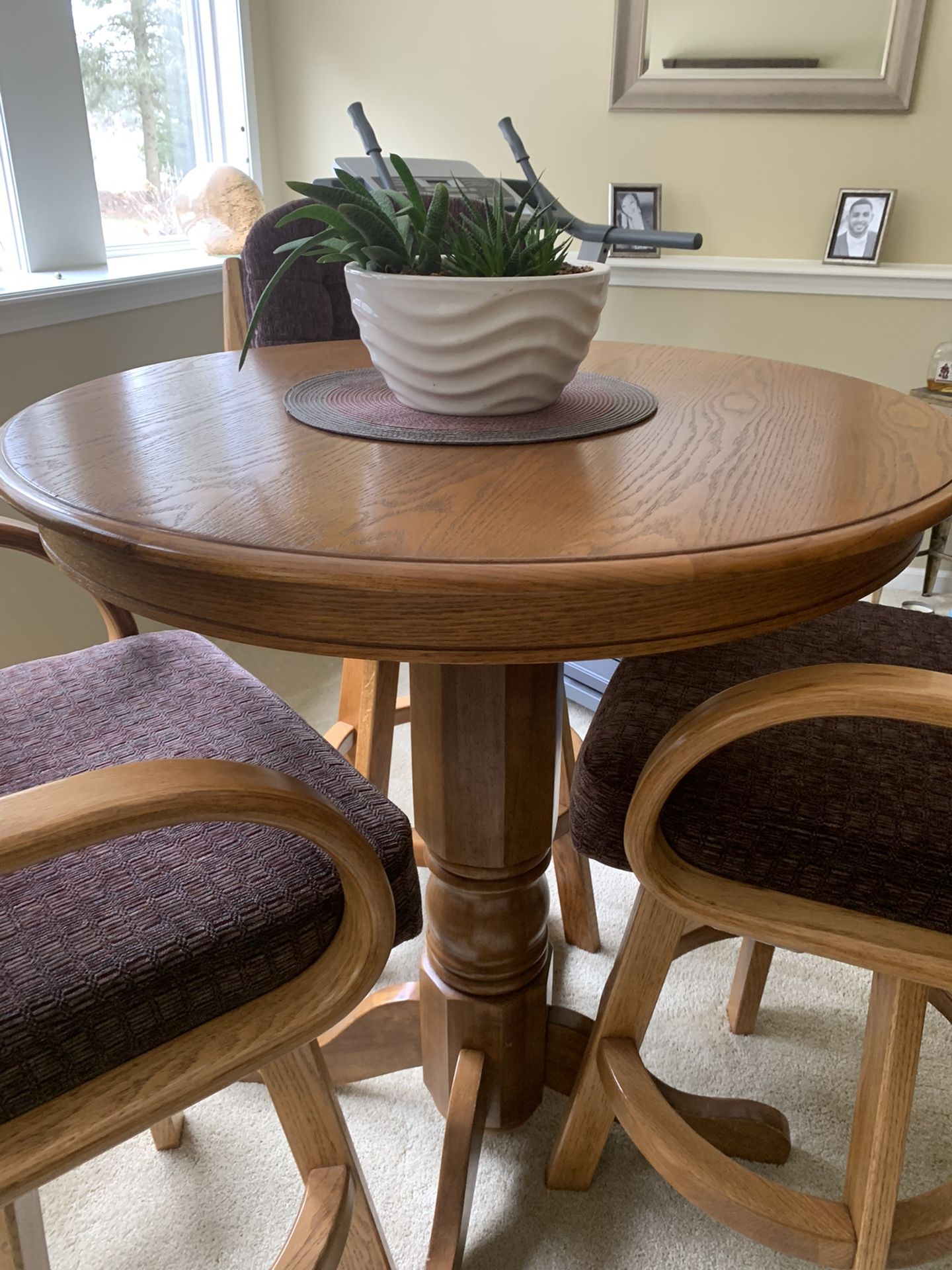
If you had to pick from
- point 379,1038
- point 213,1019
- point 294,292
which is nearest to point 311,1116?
point 213,1019

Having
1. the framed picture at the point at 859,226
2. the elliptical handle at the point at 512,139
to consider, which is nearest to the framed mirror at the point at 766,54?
the framed picture at the point at 859,226

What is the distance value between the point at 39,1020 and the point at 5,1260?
33 cm

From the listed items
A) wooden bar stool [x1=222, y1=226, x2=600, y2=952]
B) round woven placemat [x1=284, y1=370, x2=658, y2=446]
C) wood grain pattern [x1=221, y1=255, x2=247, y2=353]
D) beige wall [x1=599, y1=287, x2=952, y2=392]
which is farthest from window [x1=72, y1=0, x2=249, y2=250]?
round woven placemat [x1=284, y1=370, x2=658, y2=446]

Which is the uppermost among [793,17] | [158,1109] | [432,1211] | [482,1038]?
[793,17]

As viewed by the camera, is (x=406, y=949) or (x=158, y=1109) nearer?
(x=158, y=1109)

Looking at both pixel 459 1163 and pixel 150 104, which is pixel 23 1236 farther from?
pixel 150 104

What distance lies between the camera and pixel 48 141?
180 centimetres

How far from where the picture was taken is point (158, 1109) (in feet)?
2.02

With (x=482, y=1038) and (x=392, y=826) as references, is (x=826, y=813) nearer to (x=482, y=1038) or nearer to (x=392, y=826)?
(x=392, y=826)

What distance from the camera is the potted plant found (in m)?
0.81

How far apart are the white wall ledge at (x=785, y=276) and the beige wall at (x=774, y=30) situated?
1.45 ft

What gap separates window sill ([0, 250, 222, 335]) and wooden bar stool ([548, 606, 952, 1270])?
1.33m

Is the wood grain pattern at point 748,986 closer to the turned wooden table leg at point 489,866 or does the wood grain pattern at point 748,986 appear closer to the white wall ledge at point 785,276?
the turned wooden table leg at point 489,866

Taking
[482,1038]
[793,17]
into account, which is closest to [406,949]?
[482,1038]
